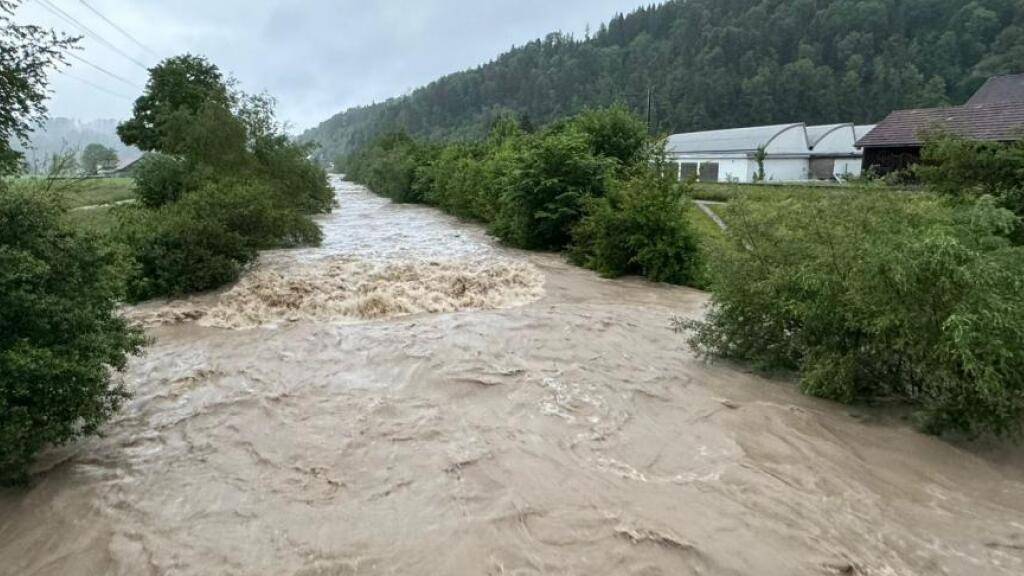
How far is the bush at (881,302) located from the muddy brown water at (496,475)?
417 mm

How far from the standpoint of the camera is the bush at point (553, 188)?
58.4ft

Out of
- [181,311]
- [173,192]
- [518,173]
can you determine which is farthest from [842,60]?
[181,311]

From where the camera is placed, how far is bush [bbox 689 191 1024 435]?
211 inches

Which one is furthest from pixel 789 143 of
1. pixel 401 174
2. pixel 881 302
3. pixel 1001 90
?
pixel 881 302

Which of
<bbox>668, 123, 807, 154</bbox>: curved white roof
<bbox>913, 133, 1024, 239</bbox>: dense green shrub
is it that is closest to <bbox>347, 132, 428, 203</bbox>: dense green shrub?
<bbox>668, 123, 807, 154</bbox>: curved white roof

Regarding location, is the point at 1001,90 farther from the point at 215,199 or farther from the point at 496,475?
the point at 496,475

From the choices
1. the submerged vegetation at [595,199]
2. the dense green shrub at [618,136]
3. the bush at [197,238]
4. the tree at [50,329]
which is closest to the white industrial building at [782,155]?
the submerged vegetation at [595,199]

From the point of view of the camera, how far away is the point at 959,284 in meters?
5.49

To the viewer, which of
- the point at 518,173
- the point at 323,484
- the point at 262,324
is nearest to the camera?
the point at 323,484

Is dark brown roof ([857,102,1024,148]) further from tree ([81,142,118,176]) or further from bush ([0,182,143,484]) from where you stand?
tree ([81,142,118,176])

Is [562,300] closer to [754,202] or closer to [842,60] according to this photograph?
[754,202]

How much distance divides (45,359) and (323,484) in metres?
2.29

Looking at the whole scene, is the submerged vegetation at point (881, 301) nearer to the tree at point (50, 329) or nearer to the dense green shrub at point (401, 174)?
the tree at point (50, 329)

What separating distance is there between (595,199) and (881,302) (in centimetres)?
1118
